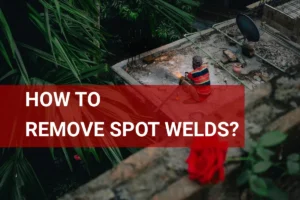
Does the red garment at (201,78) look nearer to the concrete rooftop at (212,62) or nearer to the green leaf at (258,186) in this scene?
the concrete rooftop at (212,62)

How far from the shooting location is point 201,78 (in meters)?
5.17

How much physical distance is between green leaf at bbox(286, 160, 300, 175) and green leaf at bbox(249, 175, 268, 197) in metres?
0.10

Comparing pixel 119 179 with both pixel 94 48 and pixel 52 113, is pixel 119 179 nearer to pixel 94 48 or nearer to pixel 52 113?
pixel 52 113

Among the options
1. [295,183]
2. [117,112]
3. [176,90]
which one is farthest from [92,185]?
[176,90]

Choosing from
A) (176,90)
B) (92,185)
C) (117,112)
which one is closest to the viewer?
(92,185)

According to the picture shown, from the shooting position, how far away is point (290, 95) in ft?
5.52

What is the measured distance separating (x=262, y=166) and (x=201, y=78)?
12.6 ft

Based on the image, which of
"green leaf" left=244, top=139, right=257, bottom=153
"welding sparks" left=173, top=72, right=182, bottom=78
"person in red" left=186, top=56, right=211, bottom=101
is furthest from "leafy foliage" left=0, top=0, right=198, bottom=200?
"welding sparks" left=173, top=72, right=182, bottom=78

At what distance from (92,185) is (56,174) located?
124 inches

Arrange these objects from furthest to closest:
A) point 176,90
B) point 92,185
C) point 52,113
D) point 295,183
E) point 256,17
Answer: point 256,17, point 176,90, point 52,113, point 295,183, point 92,185

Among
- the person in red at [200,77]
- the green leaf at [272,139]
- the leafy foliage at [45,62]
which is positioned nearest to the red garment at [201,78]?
the person in red at [200,77]

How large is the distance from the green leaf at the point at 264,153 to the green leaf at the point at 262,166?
0.02 metres

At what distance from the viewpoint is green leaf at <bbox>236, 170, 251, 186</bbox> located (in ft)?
4.52
